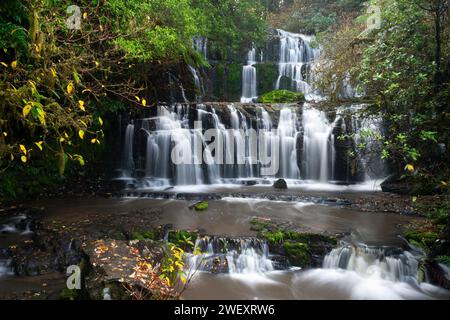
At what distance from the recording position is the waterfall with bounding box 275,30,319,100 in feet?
66.2

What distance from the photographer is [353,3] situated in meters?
25.5

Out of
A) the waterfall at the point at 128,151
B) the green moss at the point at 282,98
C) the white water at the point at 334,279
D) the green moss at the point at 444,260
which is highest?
the green moss at the point at 282,98

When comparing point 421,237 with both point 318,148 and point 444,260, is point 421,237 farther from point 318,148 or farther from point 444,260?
point 318,148

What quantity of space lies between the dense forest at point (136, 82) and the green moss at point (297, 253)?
83.7 inches

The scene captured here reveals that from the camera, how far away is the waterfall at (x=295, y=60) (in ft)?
66.2

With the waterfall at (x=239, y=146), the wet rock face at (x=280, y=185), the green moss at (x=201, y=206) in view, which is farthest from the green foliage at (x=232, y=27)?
the green moss at (x=201, y=206)

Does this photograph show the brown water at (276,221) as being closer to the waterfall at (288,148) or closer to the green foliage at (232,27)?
the waterfall at (288,148)

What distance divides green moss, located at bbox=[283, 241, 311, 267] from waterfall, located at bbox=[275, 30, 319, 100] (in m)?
14.1

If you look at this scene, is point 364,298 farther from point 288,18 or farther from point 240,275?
point 288,18

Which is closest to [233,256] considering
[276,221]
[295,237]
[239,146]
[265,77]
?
[295,237]

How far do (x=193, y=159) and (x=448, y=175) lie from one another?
8619mm

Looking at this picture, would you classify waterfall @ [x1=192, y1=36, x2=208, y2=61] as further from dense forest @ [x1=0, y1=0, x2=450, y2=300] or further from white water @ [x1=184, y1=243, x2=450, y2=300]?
white water @ [x1=184, y1=243, x2=450, y2=300]
